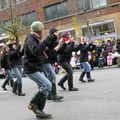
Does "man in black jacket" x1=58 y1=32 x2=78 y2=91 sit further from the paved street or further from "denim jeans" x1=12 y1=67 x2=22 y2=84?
"denim jeans" x1=12 y1=67 x2=22 y2=84

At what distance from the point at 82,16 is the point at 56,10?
4.92 meters

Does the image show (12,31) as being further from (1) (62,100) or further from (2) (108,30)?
(1) (62,100)

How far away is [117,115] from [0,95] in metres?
6.93

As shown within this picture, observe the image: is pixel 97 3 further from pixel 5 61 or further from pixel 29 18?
pixel 5 61

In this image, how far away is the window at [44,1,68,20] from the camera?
42.0 meters

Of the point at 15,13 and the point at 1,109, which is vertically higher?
the point at 15,13

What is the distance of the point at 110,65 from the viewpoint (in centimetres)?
2572

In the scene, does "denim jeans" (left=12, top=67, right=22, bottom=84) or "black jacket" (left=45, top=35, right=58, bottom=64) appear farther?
"denim jeans" (left=12, top=67, right=22, bottom=84)

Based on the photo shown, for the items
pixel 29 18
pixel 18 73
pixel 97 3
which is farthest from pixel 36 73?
pixel 29 18

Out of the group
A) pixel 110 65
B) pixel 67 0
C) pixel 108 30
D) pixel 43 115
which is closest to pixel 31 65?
pixel 43 115

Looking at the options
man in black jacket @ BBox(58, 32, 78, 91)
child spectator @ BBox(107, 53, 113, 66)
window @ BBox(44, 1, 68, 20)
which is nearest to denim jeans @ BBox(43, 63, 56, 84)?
man in black jacket @ BBox(58, 32, 78, 91)

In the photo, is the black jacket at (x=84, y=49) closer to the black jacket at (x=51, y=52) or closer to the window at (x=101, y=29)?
the black jacket at (x=51, y=52)

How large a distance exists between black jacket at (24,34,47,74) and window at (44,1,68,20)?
3249 centimetres

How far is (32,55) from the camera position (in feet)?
30.5
